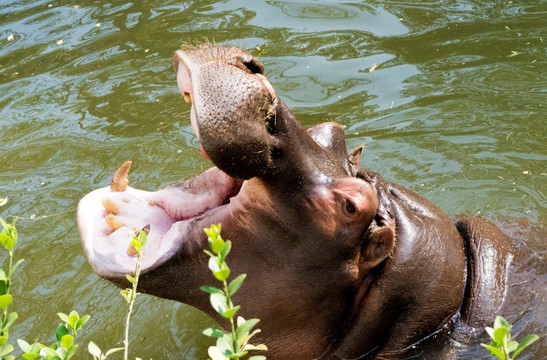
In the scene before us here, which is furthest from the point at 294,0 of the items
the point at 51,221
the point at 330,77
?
the point at 51,221

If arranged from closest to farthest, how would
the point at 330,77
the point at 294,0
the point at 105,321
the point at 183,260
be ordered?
the point at 183,260
the point at 105,321
the point at 330,77
the point at 294,0

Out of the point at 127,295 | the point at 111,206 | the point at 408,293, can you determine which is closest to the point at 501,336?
the point at 127,295

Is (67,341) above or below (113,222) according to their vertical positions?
above

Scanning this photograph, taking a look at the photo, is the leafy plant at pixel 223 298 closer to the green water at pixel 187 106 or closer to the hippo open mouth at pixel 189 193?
the hippo open mouth at pixel 189 193

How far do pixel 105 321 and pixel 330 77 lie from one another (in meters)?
3.72

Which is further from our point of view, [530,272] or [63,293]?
[63,293]

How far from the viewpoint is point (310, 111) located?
716 cm

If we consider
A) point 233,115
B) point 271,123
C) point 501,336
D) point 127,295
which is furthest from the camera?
point 271,123

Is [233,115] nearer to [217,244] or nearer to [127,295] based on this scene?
[127,295]

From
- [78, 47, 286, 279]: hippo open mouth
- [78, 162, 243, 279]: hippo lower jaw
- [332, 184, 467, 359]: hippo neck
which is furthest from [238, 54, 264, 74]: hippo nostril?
[332, 184, 467, 359]: hippo neck

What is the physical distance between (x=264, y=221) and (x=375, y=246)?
0.56m

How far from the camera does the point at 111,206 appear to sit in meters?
3.72

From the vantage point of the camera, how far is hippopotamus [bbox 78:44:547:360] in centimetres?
334

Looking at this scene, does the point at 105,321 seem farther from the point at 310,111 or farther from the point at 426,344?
the point at 310,111
